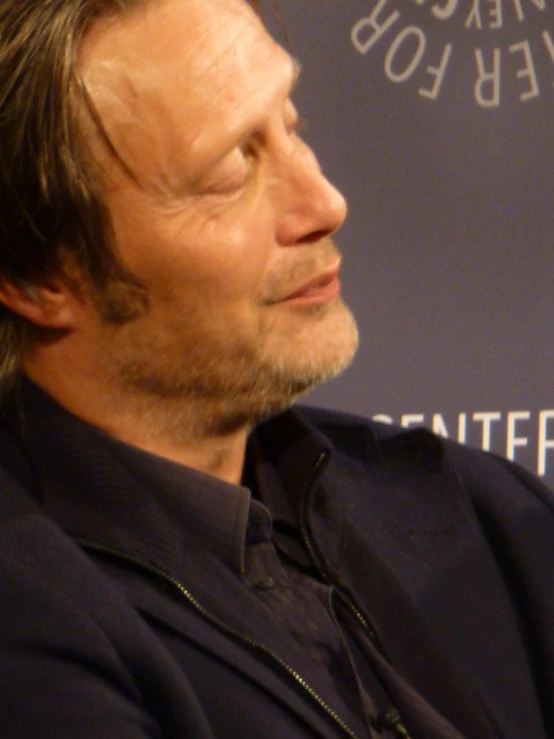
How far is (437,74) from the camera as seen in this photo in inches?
52.5

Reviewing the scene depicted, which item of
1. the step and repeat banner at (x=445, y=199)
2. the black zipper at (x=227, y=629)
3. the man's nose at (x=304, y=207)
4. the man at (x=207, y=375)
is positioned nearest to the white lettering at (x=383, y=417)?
the step and repeat banner at (x=445, y=199)

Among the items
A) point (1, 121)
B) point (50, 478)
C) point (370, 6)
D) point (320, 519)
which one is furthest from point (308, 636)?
point (370, 6)

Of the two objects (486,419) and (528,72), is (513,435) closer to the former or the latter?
(486,419)

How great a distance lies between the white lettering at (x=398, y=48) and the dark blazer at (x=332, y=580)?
1.29 ft

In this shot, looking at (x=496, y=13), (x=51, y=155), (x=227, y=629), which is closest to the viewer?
(x=227, y=629)

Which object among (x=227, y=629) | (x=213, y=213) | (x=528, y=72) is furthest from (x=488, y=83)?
(x=227, y=629)

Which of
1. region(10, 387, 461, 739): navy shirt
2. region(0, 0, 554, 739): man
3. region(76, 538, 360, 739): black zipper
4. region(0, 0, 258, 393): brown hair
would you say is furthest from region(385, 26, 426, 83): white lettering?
region(76, 538, 360, 739): black zipper

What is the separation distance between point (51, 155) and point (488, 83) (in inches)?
21.5

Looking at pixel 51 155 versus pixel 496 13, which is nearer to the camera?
pixel 51 155

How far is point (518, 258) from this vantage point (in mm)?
1351

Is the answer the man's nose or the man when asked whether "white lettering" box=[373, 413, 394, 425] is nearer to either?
the man

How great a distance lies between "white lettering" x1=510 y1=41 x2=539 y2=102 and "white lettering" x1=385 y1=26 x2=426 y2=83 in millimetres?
97

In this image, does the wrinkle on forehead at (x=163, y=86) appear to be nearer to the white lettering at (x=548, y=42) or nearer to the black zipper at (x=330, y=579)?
the black zipper at (x=330, y=579)

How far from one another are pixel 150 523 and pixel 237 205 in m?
0.27
